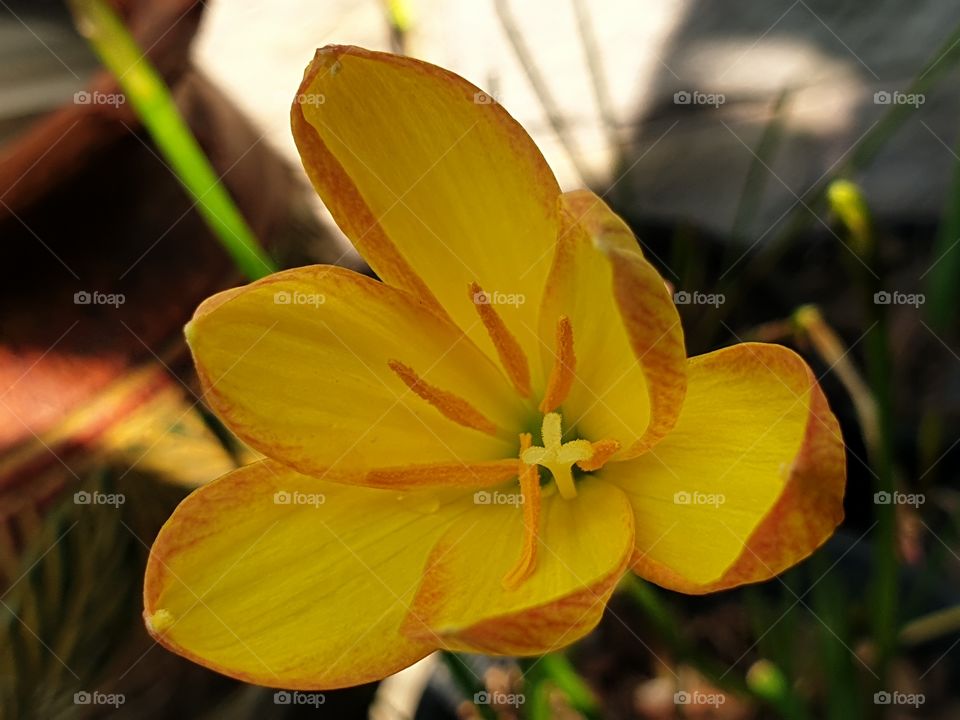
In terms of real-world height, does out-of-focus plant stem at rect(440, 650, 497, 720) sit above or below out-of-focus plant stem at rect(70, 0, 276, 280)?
below

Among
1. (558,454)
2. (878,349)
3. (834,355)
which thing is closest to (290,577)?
(558,454)

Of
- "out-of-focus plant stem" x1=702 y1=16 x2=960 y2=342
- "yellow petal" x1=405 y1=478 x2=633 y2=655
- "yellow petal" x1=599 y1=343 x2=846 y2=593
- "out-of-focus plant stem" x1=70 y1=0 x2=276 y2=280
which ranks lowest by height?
"yellow petal" x1=405 y1=478 x2=633 y2=655

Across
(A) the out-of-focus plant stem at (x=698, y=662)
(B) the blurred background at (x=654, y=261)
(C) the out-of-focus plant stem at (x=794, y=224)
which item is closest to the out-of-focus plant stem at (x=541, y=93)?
(B) the blurred background at (x=654, y=261)

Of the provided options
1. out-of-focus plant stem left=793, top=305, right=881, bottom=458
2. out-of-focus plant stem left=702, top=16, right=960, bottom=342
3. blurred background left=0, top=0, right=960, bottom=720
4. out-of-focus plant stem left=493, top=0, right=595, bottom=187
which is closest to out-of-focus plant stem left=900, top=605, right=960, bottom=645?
blurred background left=0, top=0, right=960, bottom=720

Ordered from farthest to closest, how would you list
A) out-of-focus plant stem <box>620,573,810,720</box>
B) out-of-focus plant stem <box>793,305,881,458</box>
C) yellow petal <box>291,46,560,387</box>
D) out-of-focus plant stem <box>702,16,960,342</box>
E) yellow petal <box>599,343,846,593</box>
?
out-of-focus plant stem <box>702,16,960,342</box>
out-of-focus plant stem <box>793,305,881,458</box>
out-of-focus plant stem <box>620,573,810,720</box>
yellow petal <box>291,46,560,387</box>
yellow petal <box>599,343,846,593</box>

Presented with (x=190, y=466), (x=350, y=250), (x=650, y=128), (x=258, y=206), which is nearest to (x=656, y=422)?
(x=190, y=466)

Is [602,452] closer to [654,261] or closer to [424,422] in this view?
[424,422]

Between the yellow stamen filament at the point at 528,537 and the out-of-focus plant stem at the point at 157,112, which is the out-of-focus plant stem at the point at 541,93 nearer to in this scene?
the out-of-focus plant stem at the point at 157,112

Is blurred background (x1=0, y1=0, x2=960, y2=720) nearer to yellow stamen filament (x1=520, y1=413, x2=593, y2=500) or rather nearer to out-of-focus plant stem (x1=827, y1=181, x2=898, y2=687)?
out-of-focus plant stem (x1=827, y1=181, x2=898, y2=687)
